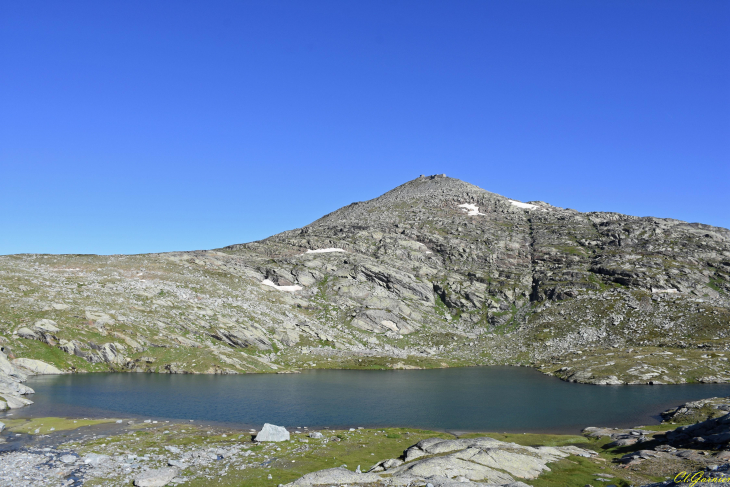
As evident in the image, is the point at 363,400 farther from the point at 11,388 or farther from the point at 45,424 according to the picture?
the point at 11,388

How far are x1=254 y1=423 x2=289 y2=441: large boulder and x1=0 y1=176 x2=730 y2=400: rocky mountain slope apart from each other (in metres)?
60.2

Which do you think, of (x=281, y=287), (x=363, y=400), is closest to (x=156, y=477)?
(x=363, y=400)

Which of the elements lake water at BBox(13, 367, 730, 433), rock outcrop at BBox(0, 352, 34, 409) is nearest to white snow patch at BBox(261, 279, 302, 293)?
lake water at BBox(13, 367, 730, 433)

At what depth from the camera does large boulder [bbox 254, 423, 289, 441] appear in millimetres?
45031

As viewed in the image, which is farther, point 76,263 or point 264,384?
point 76,263

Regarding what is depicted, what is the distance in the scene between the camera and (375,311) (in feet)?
505

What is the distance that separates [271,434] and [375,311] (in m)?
110

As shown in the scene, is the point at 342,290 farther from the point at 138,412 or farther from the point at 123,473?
the point at 123,473

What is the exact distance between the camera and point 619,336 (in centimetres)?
13888

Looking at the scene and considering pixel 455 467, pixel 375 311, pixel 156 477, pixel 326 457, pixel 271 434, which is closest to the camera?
pixel 156 477

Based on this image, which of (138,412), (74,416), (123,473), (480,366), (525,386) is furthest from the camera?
(480,366)

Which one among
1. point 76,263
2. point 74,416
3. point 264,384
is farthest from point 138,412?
point 76,263

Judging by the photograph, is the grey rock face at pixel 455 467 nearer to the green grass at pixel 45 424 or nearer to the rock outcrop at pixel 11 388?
the green grass at pixel 45 424

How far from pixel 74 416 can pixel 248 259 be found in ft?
420
